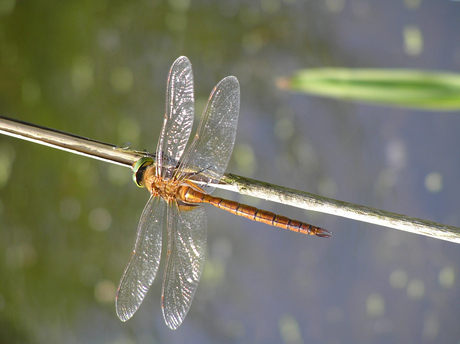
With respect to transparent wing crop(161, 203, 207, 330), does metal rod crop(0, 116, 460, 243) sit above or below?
above

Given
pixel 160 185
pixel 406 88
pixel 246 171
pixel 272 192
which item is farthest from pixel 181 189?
pixel 246 171

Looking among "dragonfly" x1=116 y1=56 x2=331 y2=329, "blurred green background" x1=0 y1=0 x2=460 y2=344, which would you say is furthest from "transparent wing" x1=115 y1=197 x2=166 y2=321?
"blurred green background" x1=0 y1=0 x2=460 y2=344

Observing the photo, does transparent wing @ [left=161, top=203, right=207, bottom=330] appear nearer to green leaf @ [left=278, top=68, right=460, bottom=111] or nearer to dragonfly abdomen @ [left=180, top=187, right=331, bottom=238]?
dragonfly abdomen @ [left=180, top=187, right=331, bottom=238]

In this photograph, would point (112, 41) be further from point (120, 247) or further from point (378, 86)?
point (378, 86)

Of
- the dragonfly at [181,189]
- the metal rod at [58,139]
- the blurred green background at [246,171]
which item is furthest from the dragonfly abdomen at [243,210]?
the blurred green background at [246,171]

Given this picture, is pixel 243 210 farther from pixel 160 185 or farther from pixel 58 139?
pixel 58 139
